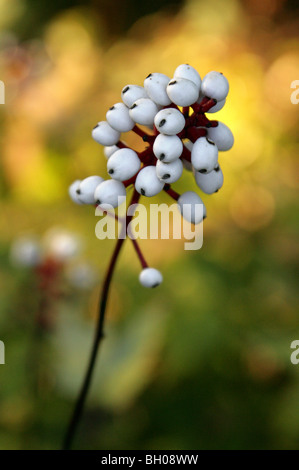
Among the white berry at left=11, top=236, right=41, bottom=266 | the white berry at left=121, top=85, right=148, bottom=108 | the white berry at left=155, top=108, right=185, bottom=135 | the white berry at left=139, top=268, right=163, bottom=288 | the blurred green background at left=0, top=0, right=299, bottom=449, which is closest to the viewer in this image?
the white berry at left=155, top=108, right=185, bottom=135

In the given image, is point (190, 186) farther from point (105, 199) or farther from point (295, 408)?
point (105, 199)

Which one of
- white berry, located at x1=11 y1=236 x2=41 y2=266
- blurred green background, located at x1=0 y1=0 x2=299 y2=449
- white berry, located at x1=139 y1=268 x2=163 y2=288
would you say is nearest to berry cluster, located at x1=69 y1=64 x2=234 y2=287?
white berry, located at x1=139 y1=268 x2=163 y2=288

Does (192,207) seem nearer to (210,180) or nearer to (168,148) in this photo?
(210,180)

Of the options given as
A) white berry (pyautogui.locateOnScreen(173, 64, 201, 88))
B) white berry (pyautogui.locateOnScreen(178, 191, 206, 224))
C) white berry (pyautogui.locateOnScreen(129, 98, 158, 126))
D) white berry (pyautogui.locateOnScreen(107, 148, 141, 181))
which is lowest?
white berry (pyautogui.locateOnScreen(178, 191, 206, 224))

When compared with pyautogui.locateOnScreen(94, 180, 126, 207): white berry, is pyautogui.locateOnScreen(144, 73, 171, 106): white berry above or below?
above

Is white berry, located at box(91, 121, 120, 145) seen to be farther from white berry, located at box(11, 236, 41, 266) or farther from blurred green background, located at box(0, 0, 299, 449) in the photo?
blurred green background, located at box(0, 0, 299, 449)

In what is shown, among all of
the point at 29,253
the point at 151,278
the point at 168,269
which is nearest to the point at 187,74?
the point at 151,278
